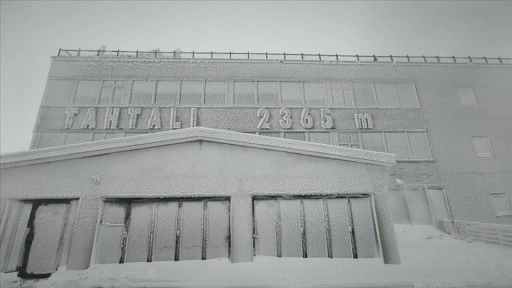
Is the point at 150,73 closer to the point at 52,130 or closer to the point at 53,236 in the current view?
the point at 52,130

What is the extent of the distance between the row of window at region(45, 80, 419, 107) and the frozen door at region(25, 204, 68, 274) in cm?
1007

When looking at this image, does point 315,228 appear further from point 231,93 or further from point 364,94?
point 364,94

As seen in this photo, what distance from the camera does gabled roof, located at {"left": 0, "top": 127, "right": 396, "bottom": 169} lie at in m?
8.91

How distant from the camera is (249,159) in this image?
923cm

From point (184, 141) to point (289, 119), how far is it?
32.0ft

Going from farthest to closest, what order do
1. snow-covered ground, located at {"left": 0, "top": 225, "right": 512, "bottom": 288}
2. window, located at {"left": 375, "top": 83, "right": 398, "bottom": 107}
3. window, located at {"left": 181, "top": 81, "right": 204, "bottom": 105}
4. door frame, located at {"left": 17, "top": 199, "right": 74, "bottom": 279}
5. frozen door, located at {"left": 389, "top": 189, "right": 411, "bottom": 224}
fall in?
window, located at {"left": 375, "top": 83, "right": 398, "bottom": 107}
window, located at {"left": 181, "top": 81, "right": 204, "bottom": 105}
frozen door, located at {"left": 389, "top": 189, "right": 411, "bottom": 224}
door frame, located at {"left": 17, "top": 199, "right": 74, "bottom": 279}
snow-covered ground, located at {"left": 0, "top": 225, "right": 512, "bottom": 288}

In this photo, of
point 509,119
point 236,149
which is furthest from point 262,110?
point 509,119

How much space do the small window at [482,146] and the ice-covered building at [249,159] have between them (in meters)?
0.09

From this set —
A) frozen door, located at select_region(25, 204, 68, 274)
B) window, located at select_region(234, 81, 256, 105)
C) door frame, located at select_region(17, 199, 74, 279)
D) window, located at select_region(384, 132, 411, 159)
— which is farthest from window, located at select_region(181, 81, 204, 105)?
window, located at select_region(384, 132, 411, 159)

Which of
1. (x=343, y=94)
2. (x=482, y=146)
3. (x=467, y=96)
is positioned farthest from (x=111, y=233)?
(x=467, y=96)


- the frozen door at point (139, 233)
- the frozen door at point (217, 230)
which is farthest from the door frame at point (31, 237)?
the frozen door at point (217, 230)

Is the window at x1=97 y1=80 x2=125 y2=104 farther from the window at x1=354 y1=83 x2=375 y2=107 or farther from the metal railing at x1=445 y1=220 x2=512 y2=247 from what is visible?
the metal railing at x1=445 y1=220 x2=512 y2=247

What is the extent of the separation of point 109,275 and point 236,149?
5.25 metres

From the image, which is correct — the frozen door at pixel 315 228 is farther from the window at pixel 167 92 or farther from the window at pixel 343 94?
the window at pixel 167 92
